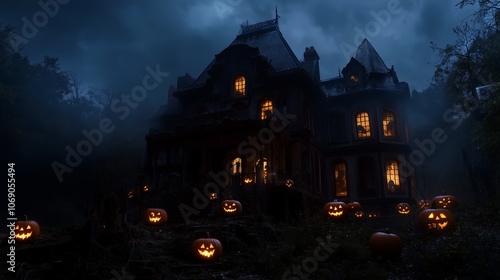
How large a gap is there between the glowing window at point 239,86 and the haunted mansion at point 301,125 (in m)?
0.07

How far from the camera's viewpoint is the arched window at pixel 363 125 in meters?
25.3

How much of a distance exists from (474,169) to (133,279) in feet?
56.5

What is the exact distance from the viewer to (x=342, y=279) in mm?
6516

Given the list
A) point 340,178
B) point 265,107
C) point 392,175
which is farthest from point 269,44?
point 392,175

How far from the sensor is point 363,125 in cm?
2548

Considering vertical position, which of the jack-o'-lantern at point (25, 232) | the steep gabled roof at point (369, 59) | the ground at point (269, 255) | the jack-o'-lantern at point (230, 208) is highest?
the steep gabled roof at point (369, 59)

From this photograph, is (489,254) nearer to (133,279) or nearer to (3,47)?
(133,279)

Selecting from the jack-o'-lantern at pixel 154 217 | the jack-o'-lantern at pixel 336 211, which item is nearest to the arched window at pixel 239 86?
the jack-o'-lantern at pixel 154 217

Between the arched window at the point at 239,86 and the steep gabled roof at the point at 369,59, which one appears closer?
the arched window at the point at 239,86

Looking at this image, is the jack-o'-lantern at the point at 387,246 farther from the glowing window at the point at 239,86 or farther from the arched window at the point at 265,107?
the glowing window at the point at 239,86

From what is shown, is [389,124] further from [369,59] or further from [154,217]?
[154,217]

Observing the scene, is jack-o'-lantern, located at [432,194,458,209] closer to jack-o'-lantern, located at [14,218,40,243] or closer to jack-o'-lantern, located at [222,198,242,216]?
jack-o'-lantern, located at [222,198,242,216]

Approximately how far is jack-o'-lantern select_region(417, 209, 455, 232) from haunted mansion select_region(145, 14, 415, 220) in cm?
1056

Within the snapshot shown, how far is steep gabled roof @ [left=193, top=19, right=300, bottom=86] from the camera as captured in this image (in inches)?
982
